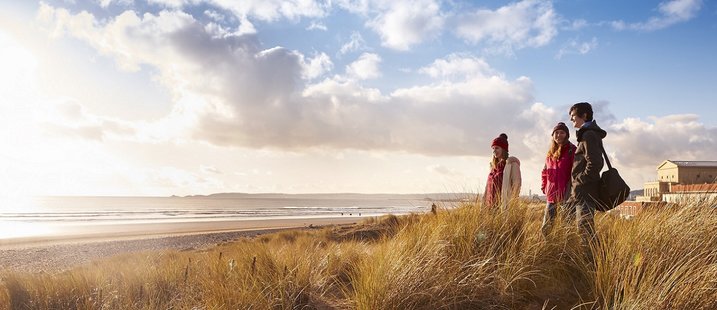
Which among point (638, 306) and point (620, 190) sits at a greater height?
point (620, 190)

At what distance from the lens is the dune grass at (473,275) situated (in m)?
3.49

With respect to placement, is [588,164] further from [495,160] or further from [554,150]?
[495,160]

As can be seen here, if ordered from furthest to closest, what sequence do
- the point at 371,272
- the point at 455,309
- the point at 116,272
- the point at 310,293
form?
the point at 116,272
the point at 310,293
the point at 371,272
the point at 455,309

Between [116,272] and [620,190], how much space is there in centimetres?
614

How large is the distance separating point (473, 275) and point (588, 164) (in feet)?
5.46

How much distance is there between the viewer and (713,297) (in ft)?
9.93

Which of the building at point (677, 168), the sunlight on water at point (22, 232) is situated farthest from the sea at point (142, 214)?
the building at point (677, 168)

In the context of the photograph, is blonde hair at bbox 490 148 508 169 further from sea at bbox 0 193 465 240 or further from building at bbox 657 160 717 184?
building at bbox 657 160 717 184

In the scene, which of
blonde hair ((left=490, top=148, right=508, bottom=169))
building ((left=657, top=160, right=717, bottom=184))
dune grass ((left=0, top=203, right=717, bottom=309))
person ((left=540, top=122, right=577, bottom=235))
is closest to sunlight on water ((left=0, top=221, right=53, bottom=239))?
dune grass ((left=0, top=203, right=717, bottom=309))

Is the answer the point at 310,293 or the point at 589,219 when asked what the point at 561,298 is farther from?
the point at 310,293

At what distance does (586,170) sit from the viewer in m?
4.41

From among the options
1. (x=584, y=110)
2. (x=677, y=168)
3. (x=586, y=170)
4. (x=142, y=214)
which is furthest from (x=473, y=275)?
(x=677, y=168)

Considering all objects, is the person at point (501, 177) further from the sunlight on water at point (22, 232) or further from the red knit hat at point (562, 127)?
the sunlight on water at point (22, 232)

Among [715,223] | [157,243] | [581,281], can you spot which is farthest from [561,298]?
[157,243]
